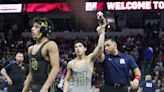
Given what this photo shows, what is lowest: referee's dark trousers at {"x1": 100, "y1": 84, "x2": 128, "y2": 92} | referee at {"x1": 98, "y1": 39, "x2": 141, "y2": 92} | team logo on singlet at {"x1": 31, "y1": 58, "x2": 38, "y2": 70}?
referee's dark trousers at {"x1": 100, "y1": 84, "x2": 128, "y2": 92}

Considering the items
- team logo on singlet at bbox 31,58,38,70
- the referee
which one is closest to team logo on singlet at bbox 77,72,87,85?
the referee

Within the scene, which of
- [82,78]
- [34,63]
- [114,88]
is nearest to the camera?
[34,63]

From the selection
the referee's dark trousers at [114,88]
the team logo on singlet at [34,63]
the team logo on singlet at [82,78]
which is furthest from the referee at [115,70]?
the team logo on singlet at [34,63]

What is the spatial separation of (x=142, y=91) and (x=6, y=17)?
1865cm

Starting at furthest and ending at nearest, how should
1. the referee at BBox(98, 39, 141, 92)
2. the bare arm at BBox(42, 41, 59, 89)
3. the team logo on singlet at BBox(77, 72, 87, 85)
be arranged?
1. the referee at BBox(98, 39, 141, 92)
2. the team logo on singlet at BBox(77, 72, 87, 85)
3. the bare arm at BBox(42, 41, 59, 89)

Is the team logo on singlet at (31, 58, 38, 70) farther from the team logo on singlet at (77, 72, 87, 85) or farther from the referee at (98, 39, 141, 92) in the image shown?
Result: the referee at (98, 39, 141, 92)

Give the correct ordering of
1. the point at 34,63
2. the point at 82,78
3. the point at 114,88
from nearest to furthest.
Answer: the point at 34,63
the point at 82,78
the point at 114,88

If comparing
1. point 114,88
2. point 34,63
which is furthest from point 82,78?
point 34,63

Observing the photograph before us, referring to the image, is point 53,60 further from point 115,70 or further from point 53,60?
point 115,70

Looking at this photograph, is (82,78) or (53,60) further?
(82,78)

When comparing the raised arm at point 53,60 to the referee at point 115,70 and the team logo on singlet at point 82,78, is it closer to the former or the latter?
the team logo on singlet at point 82,78

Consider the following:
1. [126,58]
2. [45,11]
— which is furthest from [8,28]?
[126,58]

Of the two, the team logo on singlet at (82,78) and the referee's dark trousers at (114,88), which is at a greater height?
the team logo on singlet at (82,78)

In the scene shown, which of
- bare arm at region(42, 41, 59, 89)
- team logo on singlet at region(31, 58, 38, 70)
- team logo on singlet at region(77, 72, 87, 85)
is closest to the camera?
bare arm at region(42, 41, 59, 89)
